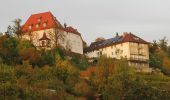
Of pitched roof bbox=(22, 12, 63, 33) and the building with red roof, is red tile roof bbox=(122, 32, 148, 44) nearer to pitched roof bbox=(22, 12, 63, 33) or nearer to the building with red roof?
the building with red roof

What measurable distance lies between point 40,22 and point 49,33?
677 centimetres

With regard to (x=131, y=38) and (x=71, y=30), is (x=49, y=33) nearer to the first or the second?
(x=71, y=30)

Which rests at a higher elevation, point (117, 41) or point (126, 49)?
point (117, 41)

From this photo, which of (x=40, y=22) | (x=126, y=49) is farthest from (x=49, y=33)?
(x=126, y=49)

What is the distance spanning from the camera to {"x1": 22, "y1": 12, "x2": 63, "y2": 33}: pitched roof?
110 metres

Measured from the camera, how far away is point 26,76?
235ft

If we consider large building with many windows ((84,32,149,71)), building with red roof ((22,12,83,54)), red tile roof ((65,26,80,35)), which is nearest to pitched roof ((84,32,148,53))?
large building with many windows ((84,32,149,71))

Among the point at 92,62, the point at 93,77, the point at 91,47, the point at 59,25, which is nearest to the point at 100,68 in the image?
the point at 93,77

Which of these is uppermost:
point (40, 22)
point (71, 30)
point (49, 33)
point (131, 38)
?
point (40, 22)

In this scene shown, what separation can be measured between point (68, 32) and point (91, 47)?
357 inches

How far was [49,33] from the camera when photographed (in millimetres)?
106562

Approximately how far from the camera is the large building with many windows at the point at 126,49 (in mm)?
112025

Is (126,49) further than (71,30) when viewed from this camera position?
No

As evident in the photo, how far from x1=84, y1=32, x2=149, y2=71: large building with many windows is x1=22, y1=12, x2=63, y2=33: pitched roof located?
954 cm
